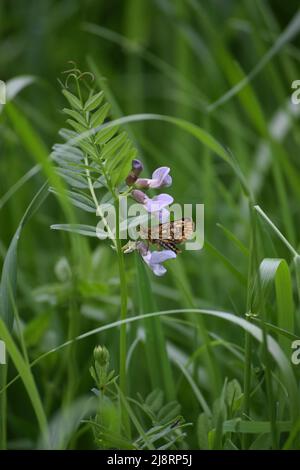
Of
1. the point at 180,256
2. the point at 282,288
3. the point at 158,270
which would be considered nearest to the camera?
the point at 158,270

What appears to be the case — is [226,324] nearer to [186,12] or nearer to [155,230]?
[155,230]

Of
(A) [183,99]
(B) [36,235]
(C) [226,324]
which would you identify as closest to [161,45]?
(A) [183,99]

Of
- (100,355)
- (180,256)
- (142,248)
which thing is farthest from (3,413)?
(180,256)

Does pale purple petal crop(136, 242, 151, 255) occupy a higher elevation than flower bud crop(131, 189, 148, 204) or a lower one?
lower

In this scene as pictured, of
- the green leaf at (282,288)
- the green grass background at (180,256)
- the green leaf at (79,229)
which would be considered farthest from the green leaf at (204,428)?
the green leaf at (79,229)

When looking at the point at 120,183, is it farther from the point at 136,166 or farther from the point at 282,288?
the point at 282,288

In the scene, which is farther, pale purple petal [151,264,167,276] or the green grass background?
the green grass background

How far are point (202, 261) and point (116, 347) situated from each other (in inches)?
11.9

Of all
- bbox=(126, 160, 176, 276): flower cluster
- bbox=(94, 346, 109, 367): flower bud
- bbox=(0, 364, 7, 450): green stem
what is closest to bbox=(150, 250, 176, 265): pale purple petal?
bbox=(126, 160, 176, 276): flower cluster

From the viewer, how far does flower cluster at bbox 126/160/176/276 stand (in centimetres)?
76

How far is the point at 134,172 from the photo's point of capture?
81 centimetres

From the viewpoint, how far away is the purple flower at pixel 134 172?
2.62 ft

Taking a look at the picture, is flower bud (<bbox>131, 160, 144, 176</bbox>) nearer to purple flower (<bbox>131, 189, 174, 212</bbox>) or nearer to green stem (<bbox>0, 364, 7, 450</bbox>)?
purple flower (<bbox>131, 189, 174, 212</bbox>)

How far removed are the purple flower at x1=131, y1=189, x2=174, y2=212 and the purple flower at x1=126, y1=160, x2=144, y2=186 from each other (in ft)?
0.04
